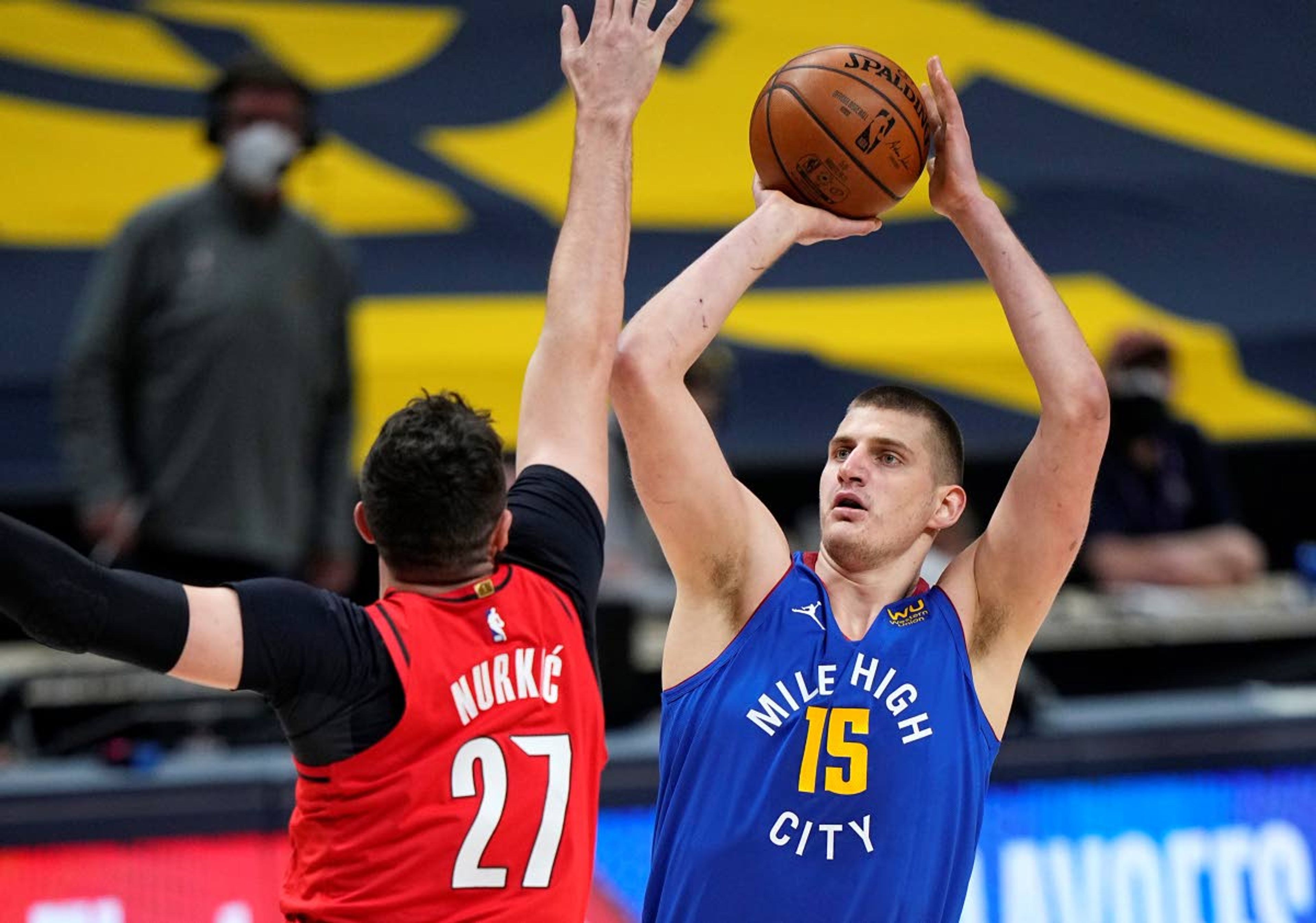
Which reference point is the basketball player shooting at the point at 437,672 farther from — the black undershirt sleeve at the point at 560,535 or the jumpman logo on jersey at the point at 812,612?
the jumpman logo on jersey at the point at 812,612

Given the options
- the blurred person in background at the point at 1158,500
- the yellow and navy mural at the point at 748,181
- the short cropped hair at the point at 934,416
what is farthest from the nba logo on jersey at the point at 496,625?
the yellow and navy mural at the point at 748,181

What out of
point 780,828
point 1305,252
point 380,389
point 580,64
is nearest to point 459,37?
point 380,389

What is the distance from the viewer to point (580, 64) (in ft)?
12.3

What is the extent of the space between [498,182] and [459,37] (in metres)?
1.03

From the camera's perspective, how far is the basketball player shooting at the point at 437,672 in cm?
298

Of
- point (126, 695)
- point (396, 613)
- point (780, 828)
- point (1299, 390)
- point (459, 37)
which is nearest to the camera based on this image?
point (396, 613)

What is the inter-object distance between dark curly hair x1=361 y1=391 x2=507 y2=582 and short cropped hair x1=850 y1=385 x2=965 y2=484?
3.37 ft

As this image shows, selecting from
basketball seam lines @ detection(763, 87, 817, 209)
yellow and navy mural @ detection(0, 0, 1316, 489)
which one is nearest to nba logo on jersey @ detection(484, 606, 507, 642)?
basketball seam lines @ detection(763, 87, 817, 209)

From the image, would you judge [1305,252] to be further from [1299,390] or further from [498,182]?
[498,182]

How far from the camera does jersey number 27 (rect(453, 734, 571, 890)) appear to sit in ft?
10.3

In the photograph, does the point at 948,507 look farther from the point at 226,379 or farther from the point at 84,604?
the point at 226,379

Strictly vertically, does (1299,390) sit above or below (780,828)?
above

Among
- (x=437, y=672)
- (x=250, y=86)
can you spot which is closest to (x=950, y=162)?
(x=437, y=672)

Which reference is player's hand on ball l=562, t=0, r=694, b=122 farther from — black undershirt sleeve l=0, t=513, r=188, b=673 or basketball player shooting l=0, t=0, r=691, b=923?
black undershirt sleeve l=0, t=513, r=188, b=673
